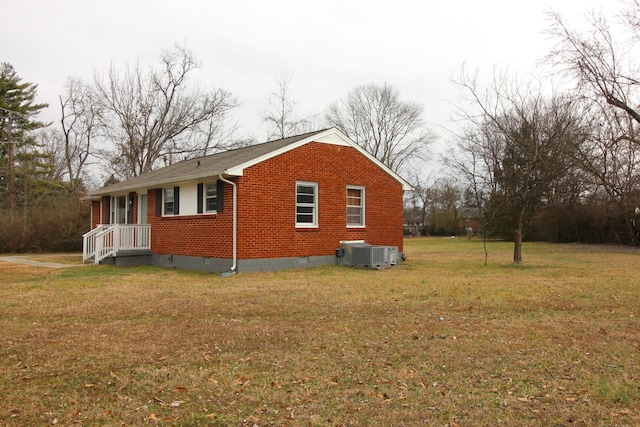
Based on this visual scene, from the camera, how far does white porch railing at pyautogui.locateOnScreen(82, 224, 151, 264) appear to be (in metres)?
17.1

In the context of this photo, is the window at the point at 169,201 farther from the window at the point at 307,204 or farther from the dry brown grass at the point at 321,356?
the dry brown grass at the point at 321,356

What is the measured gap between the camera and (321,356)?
5633mm

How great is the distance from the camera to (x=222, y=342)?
6.26 metres

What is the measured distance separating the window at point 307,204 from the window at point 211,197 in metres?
2.56

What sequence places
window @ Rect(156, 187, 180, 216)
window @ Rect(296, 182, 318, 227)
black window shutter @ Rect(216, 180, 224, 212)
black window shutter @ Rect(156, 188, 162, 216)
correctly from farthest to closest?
black window shutter @ Rect(156, 188, 162, 216) → window @ Rect(156, 187, 180, 216) → window @ Rect(296, 182, 318, 227) → black window shutter @ Rect(216, 180, 224, 212)

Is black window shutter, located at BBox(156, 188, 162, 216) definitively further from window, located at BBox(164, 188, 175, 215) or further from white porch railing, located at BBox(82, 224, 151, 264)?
white porch railing, located at BBox(82, 224, 151, 264)

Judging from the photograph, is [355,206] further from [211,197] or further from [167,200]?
[167,200]

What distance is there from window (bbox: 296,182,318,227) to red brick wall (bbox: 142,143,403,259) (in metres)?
0.18

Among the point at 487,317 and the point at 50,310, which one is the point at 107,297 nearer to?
the point at 50,310

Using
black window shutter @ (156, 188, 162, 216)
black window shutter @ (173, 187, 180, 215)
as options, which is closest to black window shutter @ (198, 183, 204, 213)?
black window shutter @ (173, 187, 180, 215)

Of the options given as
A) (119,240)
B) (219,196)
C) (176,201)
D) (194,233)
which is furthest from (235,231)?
(119,240)

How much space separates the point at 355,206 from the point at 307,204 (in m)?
2.22

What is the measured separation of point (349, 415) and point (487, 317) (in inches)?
176

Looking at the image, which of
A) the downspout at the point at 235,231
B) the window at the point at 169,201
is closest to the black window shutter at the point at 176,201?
the window at the point at 169,201
